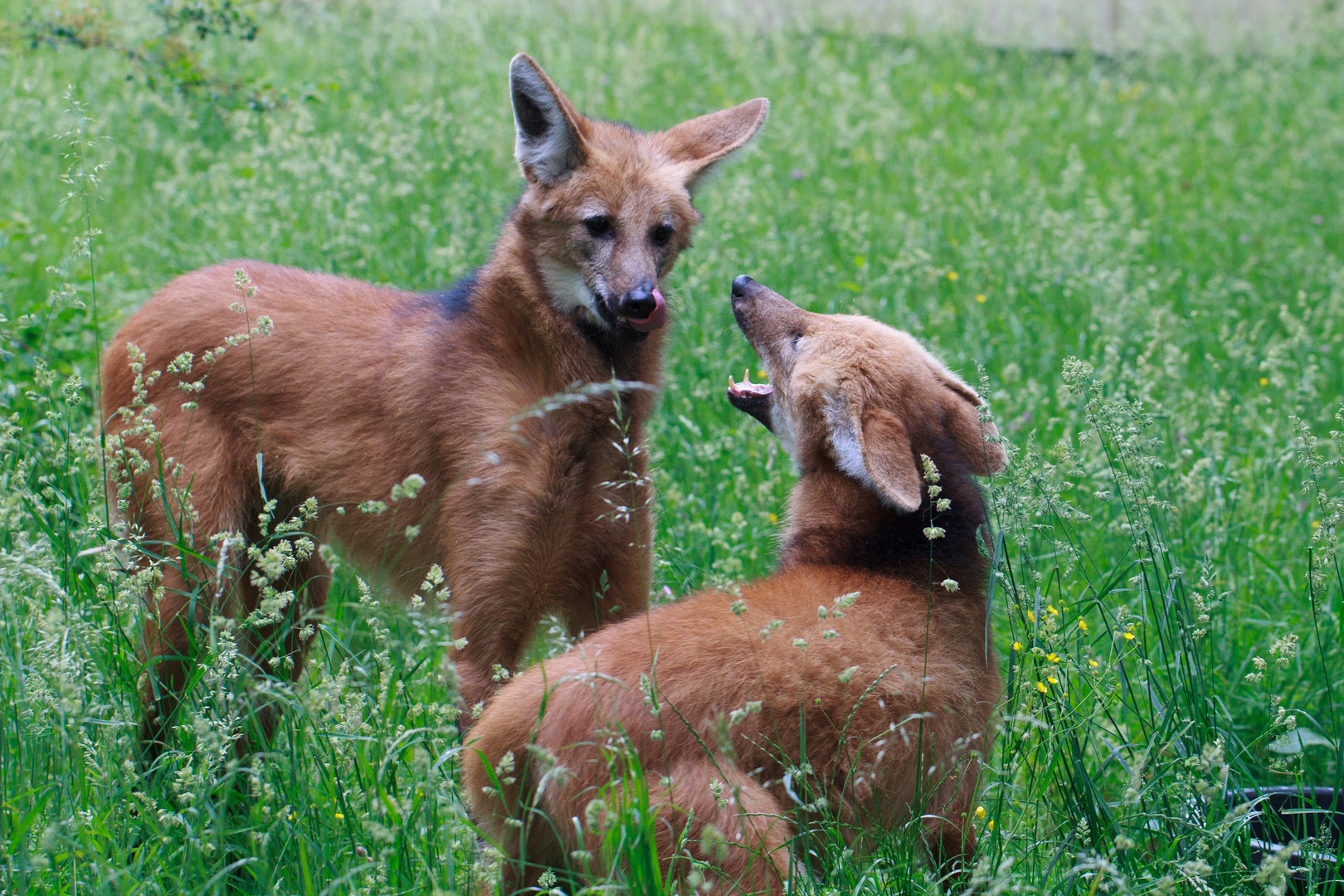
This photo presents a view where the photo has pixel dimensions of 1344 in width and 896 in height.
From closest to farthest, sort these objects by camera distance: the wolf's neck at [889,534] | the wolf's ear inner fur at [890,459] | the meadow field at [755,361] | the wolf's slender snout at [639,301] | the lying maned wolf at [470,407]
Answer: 1. the meadow field at [755,361]
2. the wolf's ear inner fur at [890,459]
3. the wolf's neck at [889,534]
4. the lying maned wolf at [470,407]
5. the wolf's slender snout at [639,301]

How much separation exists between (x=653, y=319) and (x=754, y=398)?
390 millimetres

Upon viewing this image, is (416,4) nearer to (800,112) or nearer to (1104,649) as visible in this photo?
(800,112)

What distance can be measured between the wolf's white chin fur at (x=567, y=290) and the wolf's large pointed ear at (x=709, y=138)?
499mm

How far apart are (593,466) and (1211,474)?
7.26 feet

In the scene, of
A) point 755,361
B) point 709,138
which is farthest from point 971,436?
point 755,361

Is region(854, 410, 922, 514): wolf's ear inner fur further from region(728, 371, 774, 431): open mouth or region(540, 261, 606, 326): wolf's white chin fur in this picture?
region(540, 261, 606, 326): wolf's white chin fur

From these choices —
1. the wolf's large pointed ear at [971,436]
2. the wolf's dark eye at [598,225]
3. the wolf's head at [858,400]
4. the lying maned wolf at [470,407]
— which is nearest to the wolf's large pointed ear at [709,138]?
the lying maned wolf at [470,407]

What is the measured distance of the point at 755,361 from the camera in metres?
4.75

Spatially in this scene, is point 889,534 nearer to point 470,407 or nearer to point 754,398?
point 754,398

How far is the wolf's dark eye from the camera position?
10.4 ft

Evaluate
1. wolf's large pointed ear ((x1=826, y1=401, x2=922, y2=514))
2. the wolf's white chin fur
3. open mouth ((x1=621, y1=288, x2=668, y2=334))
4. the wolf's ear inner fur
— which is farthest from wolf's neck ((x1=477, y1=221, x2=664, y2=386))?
the wolf's ear inner fur

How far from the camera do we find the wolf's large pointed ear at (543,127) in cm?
317

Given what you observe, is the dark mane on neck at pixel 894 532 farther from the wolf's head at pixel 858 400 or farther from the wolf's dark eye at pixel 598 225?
the wolf's dark eye at pixel 598 225

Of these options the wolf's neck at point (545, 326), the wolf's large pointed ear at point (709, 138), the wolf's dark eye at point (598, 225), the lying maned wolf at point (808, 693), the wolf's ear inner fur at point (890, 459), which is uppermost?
the wolf's large pointed ear at point (709, 138)
